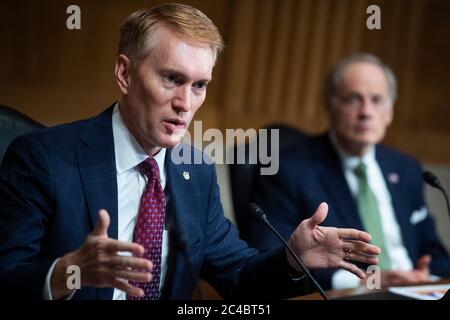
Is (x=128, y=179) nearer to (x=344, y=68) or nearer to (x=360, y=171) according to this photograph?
(x=360, y=171)

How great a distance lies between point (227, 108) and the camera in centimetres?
249

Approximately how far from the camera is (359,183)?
2.63 m

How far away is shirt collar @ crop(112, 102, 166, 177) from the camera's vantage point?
153 centimetres

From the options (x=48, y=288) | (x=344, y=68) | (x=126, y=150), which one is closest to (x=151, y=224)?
(x=126, y=150)

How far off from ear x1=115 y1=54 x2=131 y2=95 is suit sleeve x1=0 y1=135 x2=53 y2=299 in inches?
8.3

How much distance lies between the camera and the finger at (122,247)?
1157 millimetres

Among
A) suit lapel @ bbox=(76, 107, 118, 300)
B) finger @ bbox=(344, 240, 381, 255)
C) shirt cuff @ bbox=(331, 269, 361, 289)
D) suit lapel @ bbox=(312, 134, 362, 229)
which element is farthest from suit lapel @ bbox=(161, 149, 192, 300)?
shirt cuff @ bbox=(331, 269, 361, 289)

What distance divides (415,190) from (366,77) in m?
0.50

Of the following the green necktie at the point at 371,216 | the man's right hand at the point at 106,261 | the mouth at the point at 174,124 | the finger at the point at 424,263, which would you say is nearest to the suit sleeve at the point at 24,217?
the man's right hand at the point at 106,261

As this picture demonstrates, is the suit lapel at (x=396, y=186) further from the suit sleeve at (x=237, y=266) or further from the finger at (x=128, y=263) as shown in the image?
the finger at (x=128, y=263)

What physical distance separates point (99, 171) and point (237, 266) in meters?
0.46

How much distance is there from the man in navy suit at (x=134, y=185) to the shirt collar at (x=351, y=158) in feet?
3.62

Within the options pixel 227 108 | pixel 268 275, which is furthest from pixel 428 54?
pixel 268 275

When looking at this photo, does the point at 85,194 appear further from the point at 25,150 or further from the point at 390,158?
the point at 390,158
